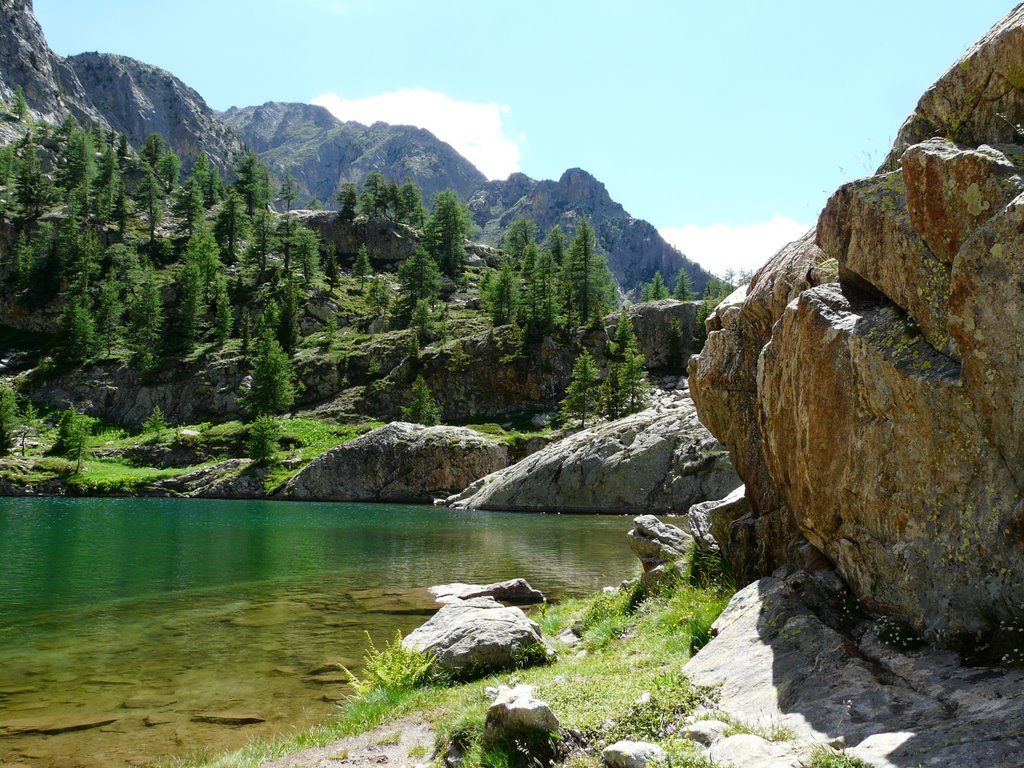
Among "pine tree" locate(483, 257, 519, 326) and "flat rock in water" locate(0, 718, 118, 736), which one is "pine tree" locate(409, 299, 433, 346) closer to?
"pine tree" locate(483, 257, 519, 326)

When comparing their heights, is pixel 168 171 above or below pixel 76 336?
above

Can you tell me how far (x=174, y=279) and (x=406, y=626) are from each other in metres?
146

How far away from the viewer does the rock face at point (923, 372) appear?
26.2ft

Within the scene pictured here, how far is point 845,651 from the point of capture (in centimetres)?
869

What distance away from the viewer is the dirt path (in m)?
9.81

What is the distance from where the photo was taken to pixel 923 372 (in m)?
8.85

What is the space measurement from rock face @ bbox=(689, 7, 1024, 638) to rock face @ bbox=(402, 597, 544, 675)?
586cm

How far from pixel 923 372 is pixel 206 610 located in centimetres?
2326

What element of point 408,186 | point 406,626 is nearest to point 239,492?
point 406,626

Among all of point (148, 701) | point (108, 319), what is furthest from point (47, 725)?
point (108, 319)

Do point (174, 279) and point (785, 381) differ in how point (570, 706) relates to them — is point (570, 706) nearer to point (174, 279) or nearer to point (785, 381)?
point (785, 381)

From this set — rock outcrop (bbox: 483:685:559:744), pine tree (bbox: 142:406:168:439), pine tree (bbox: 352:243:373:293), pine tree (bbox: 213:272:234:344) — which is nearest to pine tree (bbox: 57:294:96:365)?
pine tree (bbox: 213:272:234:344)

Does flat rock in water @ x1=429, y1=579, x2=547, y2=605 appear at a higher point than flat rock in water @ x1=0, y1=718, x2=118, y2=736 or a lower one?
lower

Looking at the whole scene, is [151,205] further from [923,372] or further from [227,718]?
[923,372]
